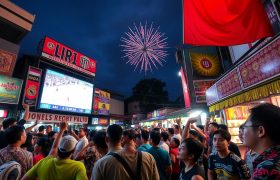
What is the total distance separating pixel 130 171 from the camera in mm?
1905

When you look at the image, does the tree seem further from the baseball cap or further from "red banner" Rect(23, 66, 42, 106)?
the baseball cap

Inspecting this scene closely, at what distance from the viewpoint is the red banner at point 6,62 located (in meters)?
14.5

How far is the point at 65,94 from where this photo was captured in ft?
55.3

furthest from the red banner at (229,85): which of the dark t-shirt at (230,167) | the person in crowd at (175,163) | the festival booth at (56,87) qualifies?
the festival booth at (56,87)

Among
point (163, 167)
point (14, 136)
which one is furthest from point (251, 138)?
point (14, 136)

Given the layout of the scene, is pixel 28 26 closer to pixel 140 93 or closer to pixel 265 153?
pixel 265 153

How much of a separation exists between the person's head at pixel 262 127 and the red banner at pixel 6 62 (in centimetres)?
1903

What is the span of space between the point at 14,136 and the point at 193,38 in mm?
4992

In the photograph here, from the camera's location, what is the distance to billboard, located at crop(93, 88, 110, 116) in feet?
89.7

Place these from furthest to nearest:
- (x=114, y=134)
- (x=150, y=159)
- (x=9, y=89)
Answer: (x=9, y=89), (x=114, y=134), (x=150, y=159)

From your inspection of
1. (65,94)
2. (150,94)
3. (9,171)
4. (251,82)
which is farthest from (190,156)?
(150,94)

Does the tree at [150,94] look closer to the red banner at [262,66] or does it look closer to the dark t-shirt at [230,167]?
the red banner at [262,66]

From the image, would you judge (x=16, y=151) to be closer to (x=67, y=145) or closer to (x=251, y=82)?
(x=67, y=145)

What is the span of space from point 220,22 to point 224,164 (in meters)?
4.36
